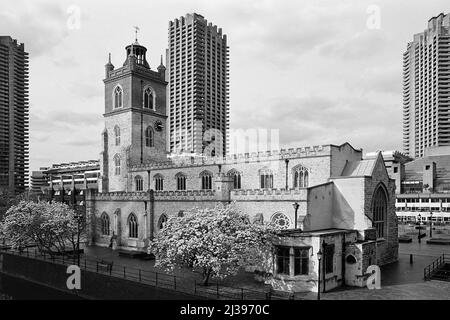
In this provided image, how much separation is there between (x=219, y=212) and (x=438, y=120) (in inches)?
5775

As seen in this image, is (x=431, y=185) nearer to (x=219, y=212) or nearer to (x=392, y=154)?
(x=392, y=154)

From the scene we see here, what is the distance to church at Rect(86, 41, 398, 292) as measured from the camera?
28.8 m

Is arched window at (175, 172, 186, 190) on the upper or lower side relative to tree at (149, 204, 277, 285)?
upper

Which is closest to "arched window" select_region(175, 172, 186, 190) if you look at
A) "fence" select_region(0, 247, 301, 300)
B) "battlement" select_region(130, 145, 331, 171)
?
"battlement" select_region(130, 145, 331, 171)

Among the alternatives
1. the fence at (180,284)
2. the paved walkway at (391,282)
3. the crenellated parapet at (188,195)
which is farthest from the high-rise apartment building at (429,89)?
the fence at (180,284)

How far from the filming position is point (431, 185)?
94812 mm

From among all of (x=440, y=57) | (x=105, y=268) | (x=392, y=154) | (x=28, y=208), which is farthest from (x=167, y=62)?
(x=105, y=268)

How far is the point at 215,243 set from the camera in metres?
26.5

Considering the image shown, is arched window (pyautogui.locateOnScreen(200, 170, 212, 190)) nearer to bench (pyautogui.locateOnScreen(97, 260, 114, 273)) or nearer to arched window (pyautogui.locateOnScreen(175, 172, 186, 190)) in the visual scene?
arched window (pyautogui.locateOnScreen(175, 172, 186, 190))

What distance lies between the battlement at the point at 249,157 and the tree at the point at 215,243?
1291 centimetres

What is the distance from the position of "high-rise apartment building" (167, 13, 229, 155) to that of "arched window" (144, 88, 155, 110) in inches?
3567

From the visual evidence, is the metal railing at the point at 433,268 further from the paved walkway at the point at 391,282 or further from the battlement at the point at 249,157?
the battlement at the point at 249,157

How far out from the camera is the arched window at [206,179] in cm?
4716

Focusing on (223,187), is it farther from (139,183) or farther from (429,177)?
(429,177)
